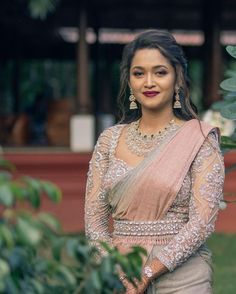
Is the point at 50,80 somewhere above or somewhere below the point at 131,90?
below

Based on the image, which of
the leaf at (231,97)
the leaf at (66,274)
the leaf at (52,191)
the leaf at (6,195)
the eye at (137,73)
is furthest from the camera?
the leaf at (231,97)

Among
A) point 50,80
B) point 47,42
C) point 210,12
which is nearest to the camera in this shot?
point 210,12

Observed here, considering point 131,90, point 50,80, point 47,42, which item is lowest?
point 50,80

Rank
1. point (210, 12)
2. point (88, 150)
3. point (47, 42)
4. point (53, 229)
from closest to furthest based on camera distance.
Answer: point (53, 229) → point (88, 150) → point (210, 12) → point (47, 42)

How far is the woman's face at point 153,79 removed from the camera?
12.7 feet

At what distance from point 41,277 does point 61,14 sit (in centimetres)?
1305

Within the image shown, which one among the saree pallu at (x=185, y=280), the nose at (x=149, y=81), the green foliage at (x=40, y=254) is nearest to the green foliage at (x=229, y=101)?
the nose at (x=149, y=81)

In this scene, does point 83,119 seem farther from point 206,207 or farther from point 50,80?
point 50,80

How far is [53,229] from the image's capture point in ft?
8.55

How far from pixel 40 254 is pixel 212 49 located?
1155 centimetres

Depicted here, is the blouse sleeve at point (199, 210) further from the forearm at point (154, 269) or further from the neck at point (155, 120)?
the neck at point (155, 120)

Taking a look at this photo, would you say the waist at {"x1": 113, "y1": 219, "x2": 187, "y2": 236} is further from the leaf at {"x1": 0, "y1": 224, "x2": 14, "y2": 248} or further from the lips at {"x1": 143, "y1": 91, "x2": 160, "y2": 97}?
the leaf at {"x1": 0, "y1": 224, "x2": 14, "y2": 248}

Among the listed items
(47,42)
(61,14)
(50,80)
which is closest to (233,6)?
(61,14)

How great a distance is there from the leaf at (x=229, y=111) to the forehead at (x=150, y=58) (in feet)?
2.67
